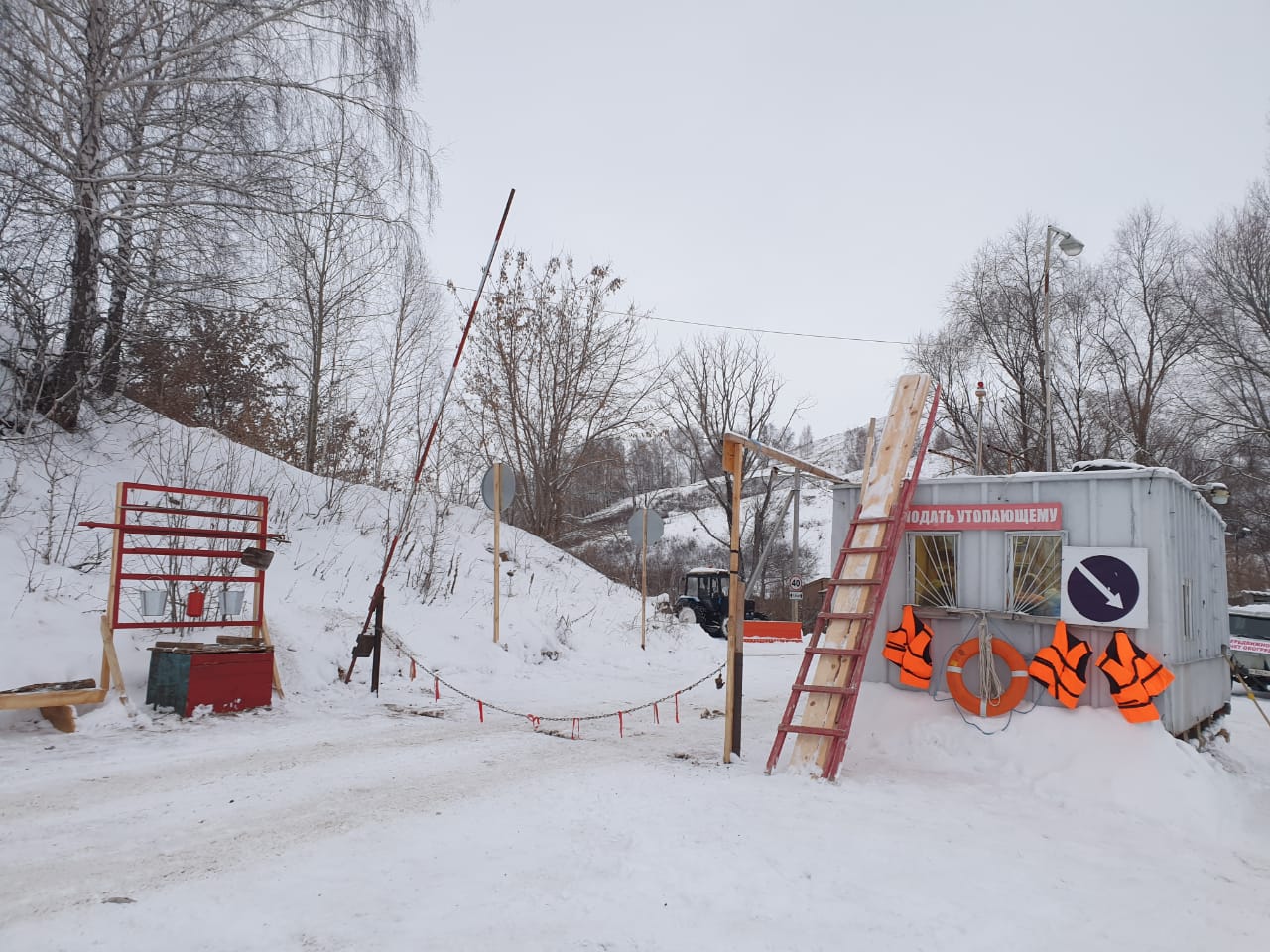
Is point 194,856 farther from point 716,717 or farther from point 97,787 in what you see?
point 716,717

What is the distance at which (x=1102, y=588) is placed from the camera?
7.38 metres

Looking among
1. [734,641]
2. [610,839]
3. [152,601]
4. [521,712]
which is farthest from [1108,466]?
[152,601]

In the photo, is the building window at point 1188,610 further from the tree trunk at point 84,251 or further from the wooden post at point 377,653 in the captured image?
the tree trunk at point 84,251

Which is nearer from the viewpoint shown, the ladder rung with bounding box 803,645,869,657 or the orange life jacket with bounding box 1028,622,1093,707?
the ladder rung with bounding box 803,645,869,657

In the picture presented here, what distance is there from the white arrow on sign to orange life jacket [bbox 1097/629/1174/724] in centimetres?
25

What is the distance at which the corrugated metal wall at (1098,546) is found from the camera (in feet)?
24.1

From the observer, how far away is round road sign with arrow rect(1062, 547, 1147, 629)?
7.21 m

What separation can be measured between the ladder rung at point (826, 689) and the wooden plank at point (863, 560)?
0.20 ft

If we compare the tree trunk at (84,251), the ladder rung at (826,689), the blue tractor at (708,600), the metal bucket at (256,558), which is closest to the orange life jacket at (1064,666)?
the ladder rung at (826,689)

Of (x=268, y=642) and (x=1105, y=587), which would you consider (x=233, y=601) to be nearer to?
(x=268, y=642)

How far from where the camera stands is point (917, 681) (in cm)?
814

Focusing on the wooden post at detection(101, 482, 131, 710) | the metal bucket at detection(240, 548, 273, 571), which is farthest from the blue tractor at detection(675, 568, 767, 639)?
the wooden post at detection(101, 482, 131, 710)

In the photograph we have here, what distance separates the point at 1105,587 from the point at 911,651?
1.85 m

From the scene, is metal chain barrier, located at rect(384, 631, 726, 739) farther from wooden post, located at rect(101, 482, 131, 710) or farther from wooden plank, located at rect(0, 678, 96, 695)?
wooden plank, located at rect(0, 678, 96, 695)
